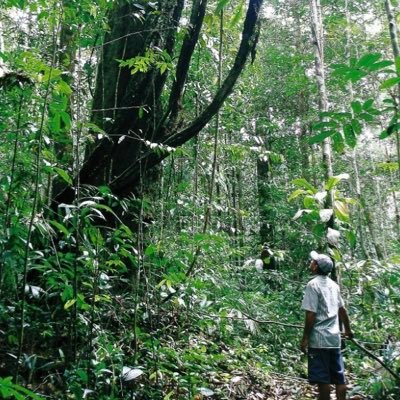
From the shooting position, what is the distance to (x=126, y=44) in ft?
19.3

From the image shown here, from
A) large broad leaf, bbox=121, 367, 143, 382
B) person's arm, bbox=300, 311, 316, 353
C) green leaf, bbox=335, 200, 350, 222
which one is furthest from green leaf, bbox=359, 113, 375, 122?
person's arm, bbox=300, 311, 316, 353

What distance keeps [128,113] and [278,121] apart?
10428mm

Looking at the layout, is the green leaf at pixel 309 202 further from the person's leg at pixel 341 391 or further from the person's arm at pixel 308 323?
the person's leg at pixel 341 391

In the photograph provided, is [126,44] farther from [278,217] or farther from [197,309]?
[278,217]

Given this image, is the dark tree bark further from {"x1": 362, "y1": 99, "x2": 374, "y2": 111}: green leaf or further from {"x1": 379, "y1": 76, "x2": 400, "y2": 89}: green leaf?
{"x1": 379, "y1": 76, "x2": 400, "y2": 89}: green leaf

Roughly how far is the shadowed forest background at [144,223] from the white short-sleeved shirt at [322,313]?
0.35 metres

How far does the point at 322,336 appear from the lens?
14.9 ft

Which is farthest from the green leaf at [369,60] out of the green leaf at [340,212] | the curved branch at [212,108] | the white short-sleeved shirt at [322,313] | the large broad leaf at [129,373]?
the white short-sleeved shirt at [322,313]

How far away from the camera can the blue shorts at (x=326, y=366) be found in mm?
4531

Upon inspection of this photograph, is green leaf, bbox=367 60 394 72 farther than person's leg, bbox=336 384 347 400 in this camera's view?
No

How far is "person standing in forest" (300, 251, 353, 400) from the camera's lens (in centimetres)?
454

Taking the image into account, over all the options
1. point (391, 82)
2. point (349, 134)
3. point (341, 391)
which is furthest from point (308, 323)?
point (391, 82)

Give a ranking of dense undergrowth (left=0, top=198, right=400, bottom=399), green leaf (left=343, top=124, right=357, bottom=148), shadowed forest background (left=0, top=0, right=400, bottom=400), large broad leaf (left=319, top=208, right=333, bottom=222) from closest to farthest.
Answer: green leaf (left=343, top=124, right=357, bottom=148) → shadowed forest background (left=0, top=0, right=400, bottom=400) → dense undergrowth (left=0, top=198, right=400, bottom=399) → large broad leaf (left=319, top=208, right=333, bottom=222)

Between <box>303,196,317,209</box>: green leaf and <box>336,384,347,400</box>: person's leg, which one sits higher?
<box>303,196,317,209</box>: green leaf
